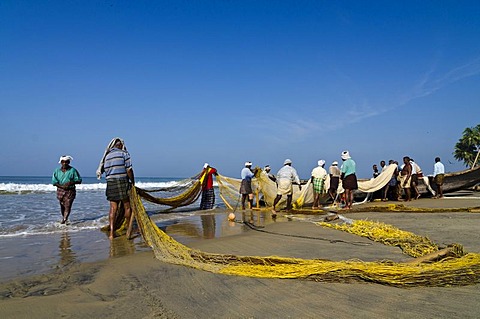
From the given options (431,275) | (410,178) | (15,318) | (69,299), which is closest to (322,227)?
(431,275)

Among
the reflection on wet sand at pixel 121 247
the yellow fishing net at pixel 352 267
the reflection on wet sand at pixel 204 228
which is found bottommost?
the reflection on wet sand at pixel 204 228

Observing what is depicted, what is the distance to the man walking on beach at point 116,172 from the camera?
603 cm

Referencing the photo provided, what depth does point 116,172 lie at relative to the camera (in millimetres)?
6027

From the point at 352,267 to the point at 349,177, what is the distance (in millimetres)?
7390

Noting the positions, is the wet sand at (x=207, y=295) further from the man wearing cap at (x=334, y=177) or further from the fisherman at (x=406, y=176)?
the fisherman at (x=406, y=176)

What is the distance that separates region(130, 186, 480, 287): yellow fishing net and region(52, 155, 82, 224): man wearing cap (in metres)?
4.26

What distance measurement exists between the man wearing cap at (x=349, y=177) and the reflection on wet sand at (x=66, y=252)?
7.52 metres

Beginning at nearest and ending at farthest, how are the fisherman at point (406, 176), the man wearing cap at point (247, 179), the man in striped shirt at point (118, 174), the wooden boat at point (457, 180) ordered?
1. the man in striped shirt at point (118, 174)
2. the man wearing cap at point (247, 179)
3. the fisherman at point (406, 176)
4. the wooden boat at point (457, 180)

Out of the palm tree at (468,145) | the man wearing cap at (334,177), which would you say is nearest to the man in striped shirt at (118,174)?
the man wearing cap at (334,177)

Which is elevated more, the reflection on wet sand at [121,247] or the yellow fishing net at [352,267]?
the yellow fishing net at [352,267]

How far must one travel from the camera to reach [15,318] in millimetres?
2652

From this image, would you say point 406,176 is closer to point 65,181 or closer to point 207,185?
point 207,185

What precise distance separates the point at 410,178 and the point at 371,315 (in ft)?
37.5

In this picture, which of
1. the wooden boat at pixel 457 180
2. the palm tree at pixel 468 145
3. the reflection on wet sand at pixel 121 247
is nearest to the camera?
the reflection on wet sand at pixel 121 247
